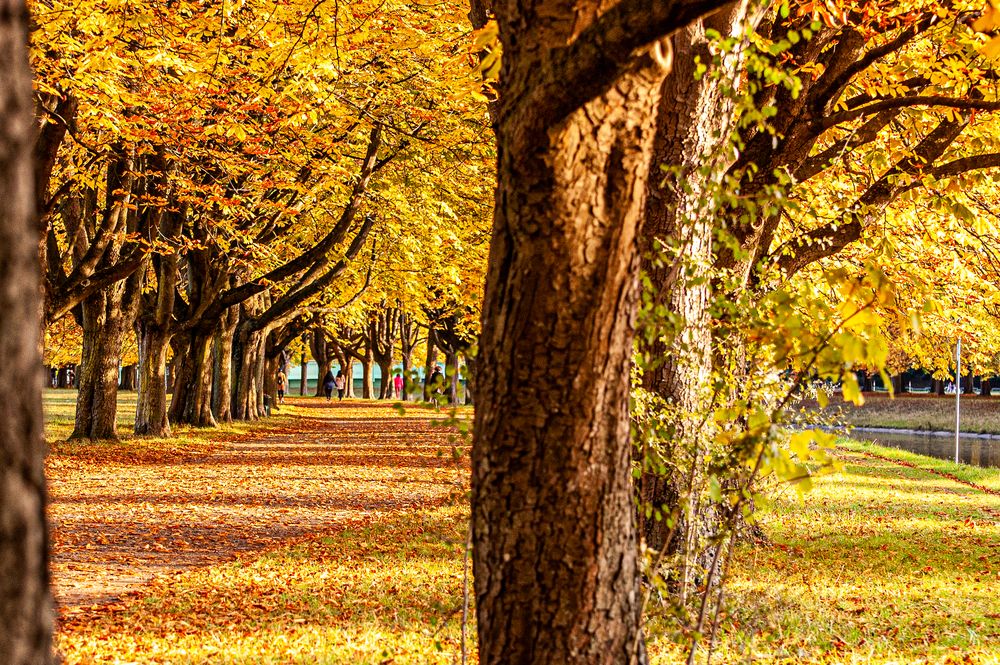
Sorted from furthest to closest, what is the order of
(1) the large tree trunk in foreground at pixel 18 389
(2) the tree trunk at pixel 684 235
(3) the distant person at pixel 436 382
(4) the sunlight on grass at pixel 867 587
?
1. (4) the sunlight on grass at pixel 867 587
2. (2) the tree trunk at pixel 684 235
3. (3) the distant person at pixel 436 382
4. (1) the large tree trunk in foreground at pixel 18 389

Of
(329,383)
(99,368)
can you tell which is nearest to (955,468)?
(99,368)

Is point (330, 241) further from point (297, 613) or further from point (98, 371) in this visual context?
point (297, 613)

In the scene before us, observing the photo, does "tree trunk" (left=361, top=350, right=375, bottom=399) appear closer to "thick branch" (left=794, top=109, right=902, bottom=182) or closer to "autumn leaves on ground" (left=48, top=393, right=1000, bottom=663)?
"autumn leaves on ground" (left=48, top=393, right=1000, bottom=663)

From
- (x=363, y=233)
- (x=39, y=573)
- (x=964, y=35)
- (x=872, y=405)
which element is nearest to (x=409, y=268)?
(x=363, y=233)

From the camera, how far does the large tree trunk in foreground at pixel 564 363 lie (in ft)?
10.2

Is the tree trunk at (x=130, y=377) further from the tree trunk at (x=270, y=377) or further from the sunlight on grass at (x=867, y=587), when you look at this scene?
the sunlight on grass at (x=867, y=587)

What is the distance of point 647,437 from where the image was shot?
527cm

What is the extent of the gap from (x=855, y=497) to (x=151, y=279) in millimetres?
23063

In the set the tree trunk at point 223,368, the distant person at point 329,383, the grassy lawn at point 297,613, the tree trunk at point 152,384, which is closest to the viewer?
the grassy lawn at point 297,613

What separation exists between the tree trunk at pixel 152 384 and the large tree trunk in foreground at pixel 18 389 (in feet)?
71.5

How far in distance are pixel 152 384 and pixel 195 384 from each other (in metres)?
3.73

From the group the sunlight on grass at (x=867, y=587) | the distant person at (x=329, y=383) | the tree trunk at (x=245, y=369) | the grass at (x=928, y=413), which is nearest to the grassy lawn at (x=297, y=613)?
the sunlight on grass at (x=867, y=587)

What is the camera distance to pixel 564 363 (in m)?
3.10

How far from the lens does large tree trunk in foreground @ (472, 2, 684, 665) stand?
309 centimetres
